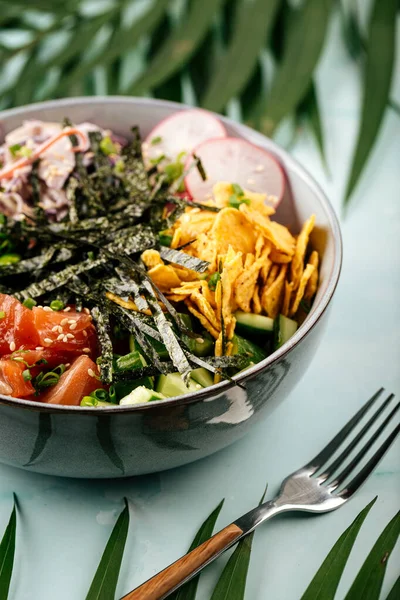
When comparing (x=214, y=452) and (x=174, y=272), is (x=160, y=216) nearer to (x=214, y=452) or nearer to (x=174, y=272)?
(x=174, y=272)

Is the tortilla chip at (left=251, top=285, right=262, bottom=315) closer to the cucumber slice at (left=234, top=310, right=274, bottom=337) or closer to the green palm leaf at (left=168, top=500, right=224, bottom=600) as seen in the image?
the cucumber slice at (left=234, top=310, right=274, bottom=337)

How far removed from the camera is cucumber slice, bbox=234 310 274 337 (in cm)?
176

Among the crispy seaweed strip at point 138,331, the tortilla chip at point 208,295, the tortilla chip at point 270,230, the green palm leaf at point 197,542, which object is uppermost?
the tortilla chip at point 270,230

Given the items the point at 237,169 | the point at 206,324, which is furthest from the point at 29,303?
the point at 237,169

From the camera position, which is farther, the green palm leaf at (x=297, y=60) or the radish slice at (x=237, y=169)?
the green palm leaf at (x=297, y=60)

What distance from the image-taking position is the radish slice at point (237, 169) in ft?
7.05

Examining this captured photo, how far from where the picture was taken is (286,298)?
6.10 feet

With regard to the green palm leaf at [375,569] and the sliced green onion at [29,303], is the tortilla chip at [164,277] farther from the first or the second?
the green palm leaf at [375,569]

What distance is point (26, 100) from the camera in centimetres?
281

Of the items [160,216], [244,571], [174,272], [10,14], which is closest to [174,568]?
[244,571]

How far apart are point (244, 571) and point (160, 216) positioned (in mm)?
1000

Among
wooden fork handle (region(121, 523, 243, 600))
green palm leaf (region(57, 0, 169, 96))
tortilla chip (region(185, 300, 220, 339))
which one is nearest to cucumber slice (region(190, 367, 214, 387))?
tortilla chip (region(185, 300, 220, 339))

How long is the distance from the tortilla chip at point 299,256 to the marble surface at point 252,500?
0.33 m

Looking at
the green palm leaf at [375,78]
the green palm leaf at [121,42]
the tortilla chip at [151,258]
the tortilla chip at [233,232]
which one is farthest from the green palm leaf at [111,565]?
the green palm leaf at [121,42]
